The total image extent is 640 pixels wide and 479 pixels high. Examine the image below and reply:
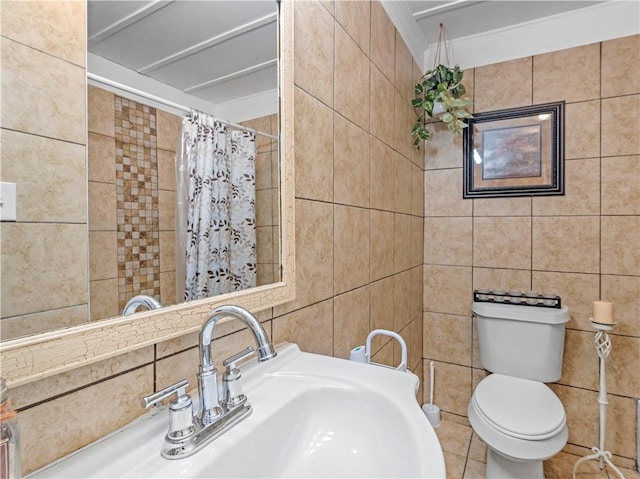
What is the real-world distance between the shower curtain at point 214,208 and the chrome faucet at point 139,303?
0.07m

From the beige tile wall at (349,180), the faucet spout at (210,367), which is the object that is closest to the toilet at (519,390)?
the beige tile wall at (349,180)

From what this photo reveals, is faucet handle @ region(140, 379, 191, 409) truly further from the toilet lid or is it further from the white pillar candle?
the white pillar candle

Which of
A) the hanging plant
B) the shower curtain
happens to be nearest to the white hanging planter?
the hanging plant

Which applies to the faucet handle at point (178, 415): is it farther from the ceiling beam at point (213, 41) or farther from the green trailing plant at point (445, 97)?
the green trailing plant at point (445, 97)

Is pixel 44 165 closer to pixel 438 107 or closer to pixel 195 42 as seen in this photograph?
pixel 195 42

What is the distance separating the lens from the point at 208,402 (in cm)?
60

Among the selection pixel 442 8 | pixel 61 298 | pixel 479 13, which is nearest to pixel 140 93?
pixel 61 298

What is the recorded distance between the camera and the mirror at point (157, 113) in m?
0.55

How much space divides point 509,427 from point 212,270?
53.5 inches

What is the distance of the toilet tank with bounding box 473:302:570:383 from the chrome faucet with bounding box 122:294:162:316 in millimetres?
1795

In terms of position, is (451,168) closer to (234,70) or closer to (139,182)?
(234,70)

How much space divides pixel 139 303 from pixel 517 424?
1513 mm

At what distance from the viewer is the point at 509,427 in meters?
1.39

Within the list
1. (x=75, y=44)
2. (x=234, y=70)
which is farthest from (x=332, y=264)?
(x=75, y=44)
